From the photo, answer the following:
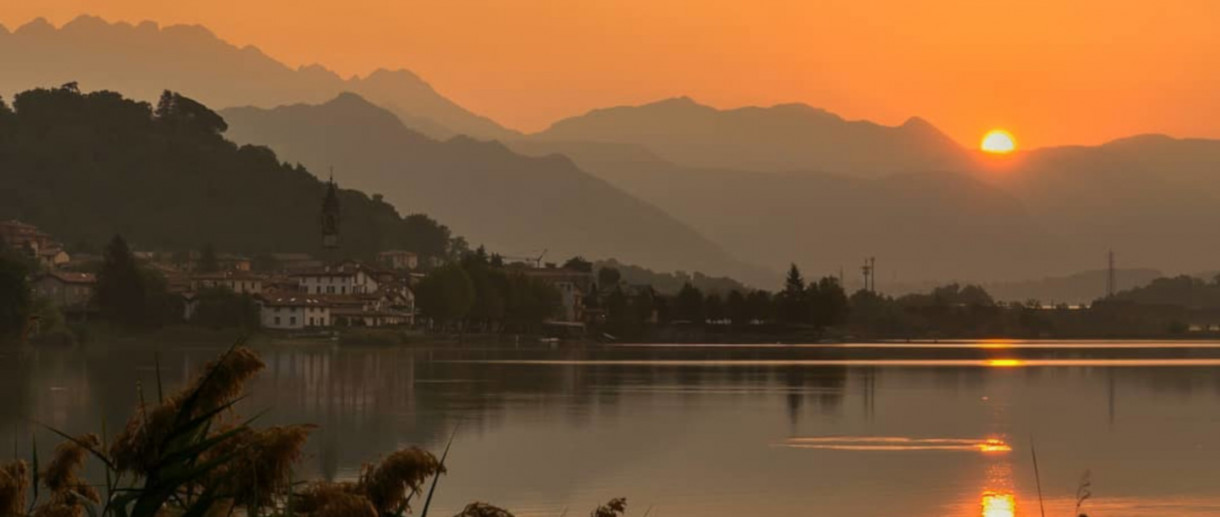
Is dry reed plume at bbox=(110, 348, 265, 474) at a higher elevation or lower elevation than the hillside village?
lower

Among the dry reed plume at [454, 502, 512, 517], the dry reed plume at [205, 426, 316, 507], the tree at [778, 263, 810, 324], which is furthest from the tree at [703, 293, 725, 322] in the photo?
the dry reed plume at [205, 426, 316, 507]

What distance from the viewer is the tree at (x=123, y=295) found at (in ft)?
389

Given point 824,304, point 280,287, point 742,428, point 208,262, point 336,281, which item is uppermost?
point 208,262

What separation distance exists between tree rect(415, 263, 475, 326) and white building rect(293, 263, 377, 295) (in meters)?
18.2

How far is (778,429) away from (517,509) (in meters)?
18.2

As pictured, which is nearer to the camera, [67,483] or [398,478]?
[398,478]

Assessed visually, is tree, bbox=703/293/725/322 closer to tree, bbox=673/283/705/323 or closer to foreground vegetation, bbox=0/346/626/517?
tree, bbox=673/283/705/323

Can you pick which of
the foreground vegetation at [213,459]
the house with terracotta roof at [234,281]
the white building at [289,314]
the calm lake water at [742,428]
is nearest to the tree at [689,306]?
the white building at [289,314]

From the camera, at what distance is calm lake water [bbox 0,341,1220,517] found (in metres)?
29.3

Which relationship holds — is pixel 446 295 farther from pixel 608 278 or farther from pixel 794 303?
pixel 608 278

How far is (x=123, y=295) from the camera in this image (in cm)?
11869

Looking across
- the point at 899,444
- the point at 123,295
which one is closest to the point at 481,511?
the point at 899,444

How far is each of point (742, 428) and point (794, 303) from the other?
107994 mm

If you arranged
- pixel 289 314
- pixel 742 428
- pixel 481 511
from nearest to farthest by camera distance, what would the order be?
pixel 481 511 → pixel 742 428 → pixel 289 314
